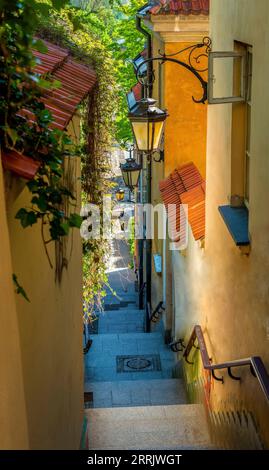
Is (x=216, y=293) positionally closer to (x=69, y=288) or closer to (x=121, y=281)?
(x=69, y=288)

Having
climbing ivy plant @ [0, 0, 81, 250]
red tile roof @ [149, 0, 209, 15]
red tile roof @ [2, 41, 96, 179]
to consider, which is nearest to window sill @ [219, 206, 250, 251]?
red tile roof @ [2, 41, 96, 179]

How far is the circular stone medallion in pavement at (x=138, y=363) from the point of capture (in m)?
13.3

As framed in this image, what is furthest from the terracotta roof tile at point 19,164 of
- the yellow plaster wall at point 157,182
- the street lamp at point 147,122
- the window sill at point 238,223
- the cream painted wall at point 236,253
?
the yellow plaster wall at point 157,182

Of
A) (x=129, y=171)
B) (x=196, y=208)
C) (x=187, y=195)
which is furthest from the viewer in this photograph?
(x=129, y=171)

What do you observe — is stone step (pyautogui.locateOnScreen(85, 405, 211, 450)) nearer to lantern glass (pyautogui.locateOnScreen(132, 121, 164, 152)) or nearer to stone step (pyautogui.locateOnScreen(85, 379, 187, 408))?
stone step (pyautogui.locateOnScreen(85, 379, 187, 408))

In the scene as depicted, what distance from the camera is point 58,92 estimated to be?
6.01 meters

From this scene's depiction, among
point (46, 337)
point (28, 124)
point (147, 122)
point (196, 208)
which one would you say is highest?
point (147, 122)

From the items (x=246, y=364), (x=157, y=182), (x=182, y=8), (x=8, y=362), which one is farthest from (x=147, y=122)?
(x=157, y=182)

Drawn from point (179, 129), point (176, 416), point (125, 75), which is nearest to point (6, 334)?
point (176, 416)

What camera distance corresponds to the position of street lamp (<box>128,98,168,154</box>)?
28.0 feet

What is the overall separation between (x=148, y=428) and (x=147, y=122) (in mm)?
3731

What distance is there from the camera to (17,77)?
3807mm

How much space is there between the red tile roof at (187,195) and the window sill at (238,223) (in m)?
2.58

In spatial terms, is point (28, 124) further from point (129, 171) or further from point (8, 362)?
point (129, 171)
